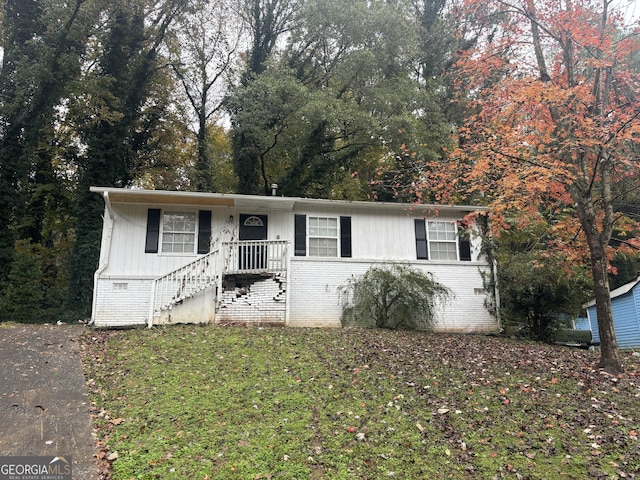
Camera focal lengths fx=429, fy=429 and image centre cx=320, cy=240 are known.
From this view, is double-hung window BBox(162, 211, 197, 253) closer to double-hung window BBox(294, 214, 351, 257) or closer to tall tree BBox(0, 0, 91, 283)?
double-hung window BBox(294, 214, 351, 257)

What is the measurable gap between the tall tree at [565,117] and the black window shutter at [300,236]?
4.28m

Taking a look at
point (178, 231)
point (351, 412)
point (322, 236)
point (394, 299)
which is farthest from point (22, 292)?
point (351, 412)

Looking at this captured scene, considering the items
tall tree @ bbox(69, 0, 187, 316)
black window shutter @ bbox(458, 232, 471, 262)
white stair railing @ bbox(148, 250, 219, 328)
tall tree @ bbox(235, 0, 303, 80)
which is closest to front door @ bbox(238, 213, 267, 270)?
white stair railing @ bbox(148, 250, 219, 328)

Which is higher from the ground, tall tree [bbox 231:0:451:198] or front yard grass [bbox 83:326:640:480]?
tall tree [bbox 231:0:451:198]

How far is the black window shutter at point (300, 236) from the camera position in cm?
1252

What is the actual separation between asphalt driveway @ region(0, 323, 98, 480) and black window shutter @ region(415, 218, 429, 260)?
9.22 metres

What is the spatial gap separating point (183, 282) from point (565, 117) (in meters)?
9.40

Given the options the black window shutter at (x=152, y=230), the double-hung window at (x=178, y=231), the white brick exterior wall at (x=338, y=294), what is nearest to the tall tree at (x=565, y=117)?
the white brick exterior wall at (x=338, y=294)

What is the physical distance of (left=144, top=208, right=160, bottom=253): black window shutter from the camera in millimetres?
11898

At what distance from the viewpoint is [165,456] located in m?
4.38

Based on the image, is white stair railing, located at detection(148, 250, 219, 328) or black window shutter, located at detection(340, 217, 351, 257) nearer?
white stair railing, located at detection(148, 250, 219, 328)

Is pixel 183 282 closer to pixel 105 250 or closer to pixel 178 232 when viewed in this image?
pixel 178 232

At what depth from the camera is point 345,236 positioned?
502 inches

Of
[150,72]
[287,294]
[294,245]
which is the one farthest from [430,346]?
[150,72]
